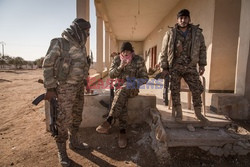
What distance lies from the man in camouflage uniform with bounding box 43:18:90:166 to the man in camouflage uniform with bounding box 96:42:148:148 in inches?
25.3

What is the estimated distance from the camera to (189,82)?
221 centimetres

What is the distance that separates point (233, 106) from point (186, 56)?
4.88 ft

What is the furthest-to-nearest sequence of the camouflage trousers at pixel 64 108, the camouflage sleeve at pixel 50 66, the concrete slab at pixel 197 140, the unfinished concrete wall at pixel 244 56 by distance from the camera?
the unfinished concrete wall at pixel 244 56 < the concrete slab at pixel 197 140 < the camouflage trousers at pixel 64 108 < the camouflage sleeve at pixel 50 66

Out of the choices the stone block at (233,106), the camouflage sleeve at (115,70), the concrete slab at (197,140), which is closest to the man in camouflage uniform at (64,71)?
the camouflage sleeve at (115,70)

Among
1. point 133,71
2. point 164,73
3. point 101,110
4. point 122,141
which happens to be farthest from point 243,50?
point 101,110

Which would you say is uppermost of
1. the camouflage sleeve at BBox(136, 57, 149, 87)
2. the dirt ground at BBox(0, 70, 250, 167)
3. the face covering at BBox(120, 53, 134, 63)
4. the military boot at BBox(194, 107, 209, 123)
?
the face covering at BBox(120, 53, 134, 63)

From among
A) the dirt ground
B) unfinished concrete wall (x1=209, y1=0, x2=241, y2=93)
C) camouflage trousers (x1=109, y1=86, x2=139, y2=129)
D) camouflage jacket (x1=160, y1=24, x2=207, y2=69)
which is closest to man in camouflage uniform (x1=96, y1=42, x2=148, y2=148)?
camouflage trousers (x1=109, y1=86, x2=139, y2=129)

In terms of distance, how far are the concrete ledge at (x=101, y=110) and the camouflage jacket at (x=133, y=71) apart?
0.45m

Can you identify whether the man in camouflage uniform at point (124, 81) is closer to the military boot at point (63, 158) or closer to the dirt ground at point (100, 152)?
the dirt ground at point (100, 152)

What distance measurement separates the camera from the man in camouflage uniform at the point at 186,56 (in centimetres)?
213

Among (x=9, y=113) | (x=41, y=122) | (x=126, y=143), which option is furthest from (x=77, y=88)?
(x=9, y=113)

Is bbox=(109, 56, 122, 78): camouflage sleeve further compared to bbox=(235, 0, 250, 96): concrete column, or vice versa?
bbox=(235, 0, 250, 96): concrete column

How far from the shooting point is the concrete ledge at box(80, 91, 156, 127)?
2.73 metres

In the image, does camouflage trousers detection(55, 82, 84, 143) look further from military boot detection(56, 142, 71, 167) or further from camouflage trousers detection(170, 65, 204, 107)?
camouflage trousers detection(170, 65, 204, 107)
